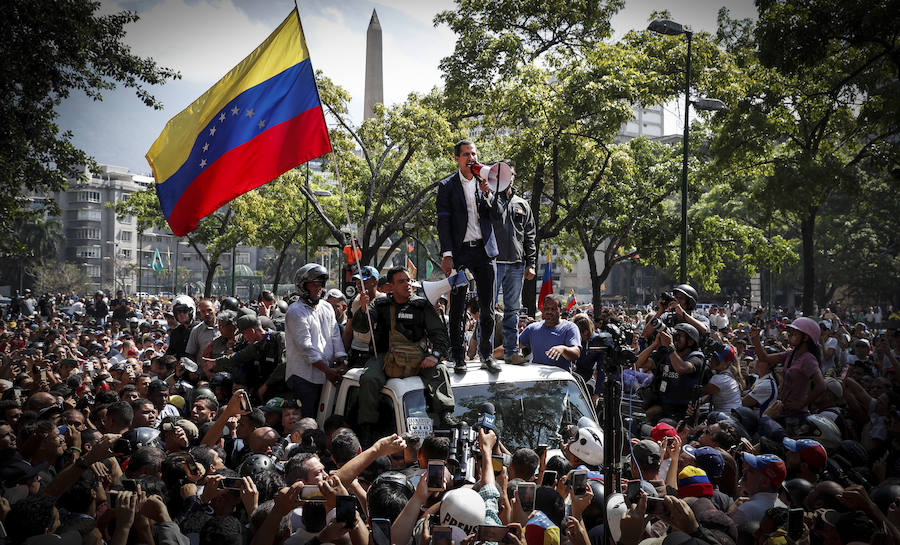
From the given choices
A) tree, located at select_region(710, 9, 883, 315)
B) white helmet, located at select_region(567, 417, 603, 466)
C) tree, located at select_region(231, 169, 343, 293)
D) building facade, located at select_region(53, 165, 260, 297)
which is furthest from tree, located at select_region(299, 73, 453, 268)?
building facade, located at select_region(53, 165, 260, 297)

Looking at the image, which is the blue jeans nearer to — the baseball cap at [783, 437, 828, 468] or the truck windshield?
the truck windshield

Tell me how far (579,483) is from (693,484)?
101 centimetres

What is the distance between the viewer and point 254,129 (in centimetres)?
834

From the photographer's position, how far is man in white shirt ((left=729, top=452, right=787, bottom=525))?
189 inches

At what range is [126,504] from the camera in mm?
3830

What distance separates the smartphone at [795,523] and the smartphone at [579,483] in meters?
1.00

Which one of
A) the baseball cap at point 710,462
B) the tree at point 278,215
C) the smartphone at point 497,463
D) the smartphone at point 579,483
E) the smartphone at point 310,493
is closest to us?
the smartphone at point 310,493

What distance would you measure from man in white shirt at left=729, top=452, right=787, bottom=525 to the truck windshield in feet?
4.73

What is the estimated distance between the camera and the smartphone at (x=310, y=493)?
4.05 metres

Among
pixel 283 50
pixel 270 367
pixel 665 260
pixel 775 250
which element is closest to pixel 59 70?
pixel 283 50

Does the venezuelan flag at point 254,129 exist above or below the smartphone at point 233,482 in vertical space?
above

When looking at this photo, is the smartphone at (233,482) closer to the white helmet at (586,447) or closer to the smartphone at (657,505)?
the smartphone at (657,505)

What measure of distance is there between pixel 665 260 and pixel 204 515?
78.4ft

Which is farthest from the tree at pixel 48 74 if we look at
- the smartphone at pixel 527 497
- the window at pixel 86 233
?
the window at pixel 86 233
